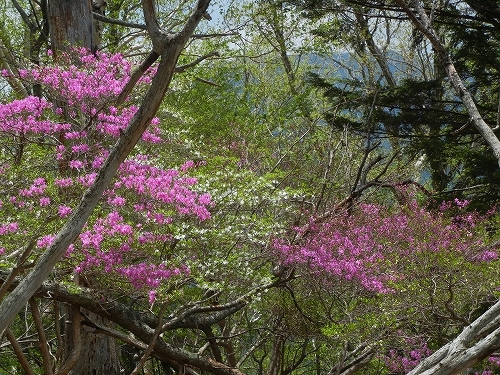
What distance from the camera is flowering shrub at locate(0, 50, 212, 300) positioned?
5.49 metres

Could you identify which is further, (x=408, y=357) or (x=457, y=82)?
(x=457, y=82)

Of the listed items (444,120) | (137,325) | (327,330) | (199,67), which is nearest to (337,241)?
(327,330)

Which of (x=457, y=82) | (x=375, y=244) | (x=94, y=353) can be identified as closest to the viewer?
(x=94, y=353)

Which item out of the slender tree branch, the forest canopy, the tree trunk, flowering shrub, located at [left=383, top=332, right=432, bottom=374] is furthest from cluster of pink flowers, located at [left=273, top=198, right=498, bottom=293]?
the slender tree branch

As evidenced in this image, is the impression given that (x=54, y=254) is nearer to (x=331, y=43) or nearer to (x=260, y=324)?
(x=260, y=324)

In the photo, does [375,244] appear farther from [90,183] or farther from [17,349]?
[17,349]

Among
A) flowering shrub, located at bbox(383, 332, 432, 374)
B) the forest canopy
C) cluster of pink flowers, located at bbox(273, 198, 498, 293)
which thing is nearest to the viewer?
the forest canopy

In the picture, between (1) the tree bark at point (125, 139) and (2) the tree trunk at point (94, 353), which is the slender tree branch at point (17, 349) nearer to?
(2) the tree trunk at point (94, 353)

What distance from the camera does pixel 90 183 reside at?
18.5 ft

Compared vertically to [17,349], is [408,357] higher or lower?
lower

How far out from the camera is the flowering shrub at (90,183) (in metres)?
5.49

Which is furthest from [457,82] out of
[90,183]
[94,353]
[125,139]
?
[125,139]

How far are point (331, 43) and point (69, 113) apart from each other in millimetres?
7781

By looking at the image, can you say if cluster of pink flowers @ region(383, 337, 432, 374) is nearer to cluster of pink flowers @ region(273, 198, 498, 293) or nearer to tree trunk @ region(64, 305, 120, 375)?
cluster of pink flowers @ region(273, 198, 498, 293)
